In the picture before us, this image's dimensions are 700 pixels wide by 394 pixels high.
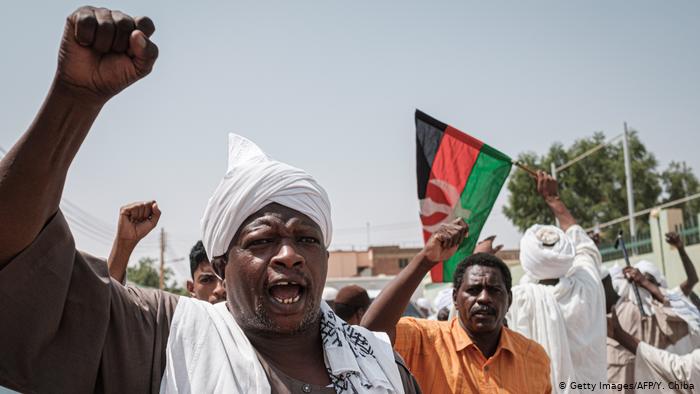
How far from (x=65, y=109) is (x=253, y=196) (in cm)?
87

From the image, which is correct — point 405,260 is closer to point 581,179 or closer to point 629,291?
point 581,179

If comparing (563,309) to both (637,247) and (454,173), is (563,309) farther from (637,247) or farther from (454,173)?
(637,247)

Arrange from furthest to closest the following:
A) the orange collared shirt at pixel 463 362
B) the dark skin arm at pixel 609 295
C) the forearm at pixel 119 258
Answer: the dark skin arm at pixel 609 295, the orange collared shirt at pixel 463 362, the forearm at pixel 119 258

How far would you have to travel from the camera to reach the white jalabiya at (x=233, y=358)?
2.04 metres

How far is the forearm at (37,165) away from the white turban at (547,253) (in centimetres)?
437

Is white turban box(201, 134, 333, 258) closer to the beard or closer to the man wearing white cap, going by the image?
the beard

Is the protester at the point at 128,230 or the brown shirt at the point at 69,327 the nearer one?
the brown shirt at the point at 69,327

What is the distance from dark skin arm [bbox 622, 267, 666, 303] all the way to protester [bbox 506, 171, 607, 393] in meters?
1.61

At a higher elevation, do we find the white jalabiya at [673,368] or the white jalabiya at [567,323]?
the white jalabiya at [567,323]

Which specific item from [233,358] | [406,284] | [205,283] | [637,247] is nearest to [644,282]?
[406,284]

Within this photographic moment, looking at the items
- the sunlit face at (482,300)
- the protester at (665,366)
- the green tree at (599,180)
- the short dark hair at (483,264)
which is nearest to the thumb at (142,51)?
the sunlit face at (482,300)

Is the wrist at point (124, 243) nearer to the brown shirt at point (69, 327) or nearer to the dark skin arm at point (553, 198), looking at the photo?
the brown shirt at point (69, 327)

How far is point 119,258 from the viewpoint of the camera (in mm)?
3691

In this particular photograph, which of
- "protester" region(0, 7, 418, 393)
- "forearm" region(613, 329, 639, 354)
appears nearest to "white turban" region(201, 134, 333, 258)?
"protester" region(0, 7, 418, 393)
